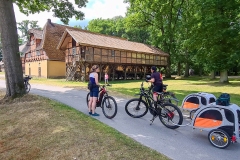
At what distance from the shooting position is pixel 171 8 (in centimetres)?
3102

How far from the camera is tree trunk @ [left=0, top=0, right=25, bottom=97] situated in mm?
8805

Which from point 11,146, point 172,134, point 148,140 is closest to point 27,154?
point 11,146

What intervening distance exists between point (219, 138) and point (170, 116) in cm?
143

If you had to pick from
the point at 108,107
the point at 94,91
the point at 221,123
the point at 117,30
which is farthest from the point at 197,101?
the point at 117,30

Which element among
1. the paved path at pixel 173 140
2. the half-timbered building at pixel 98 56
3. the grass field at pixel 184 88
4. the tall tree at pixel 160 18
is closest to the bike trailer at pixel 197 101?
the paved path at pixel 173 140

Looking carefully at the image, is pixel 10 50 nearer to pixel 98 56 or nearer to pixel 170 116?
pixel 170 116

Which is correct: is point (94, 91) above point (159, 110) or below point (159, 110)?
above

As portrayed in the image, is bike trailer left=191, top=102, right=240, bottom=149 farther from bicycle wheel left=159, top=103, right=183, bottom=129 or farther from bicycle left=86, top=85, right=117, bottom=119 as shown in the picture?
bicycle left=86, top=85, right=117, bottom=119

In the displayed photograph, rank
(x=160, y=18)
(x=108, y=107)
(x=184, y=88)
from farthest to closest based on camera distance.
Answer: (x=160, y=18), (x=184, y=88), (x=108, y=107)

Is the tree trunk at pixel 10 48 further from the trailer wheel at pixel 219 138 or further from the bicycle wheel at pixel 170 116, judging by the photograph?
the trailer wheel at pixel 219 138

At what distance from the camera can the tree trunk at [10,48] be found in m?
8.80

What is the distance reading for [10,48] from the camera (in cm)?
894

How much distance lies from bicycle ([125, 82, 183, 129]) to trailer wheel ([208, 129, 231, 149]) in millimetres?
969

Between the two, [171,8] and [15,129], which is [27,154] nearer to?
[15,129]
